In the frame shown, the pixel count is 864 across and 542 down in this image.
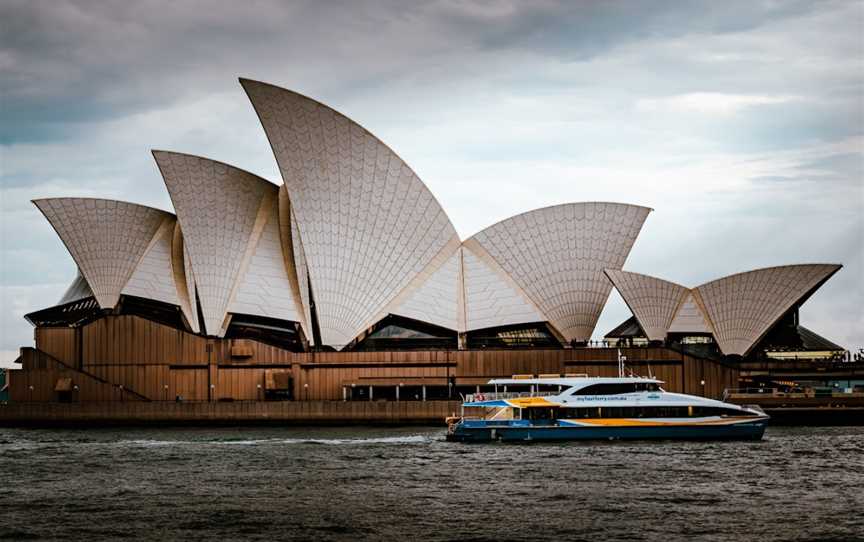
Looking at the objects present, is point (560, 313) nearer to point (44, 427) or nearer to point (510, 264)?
point (510, 264)

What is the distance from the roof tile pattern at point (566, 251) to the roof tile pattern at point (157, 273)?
17432mm

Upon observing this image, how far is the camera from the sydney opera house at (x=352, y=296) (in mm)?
63750

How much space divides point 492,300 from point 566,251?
4939mm

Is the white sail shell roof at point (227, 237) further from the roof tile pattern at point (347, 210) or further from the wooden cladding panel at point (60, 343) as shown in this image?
the wooden cladding panel at point (60, 343)

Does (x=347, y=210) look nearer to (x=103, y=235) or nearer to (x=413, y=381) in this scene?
(x=413, y=381)

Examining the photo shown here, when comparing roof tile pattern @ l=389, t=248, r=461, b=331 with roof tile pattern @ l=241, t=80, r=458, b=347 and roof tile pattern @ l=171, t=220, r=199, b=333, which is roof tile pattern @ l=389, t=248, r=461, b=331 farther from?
roof tile pattern @ l=171, t=220, r=199, b=333

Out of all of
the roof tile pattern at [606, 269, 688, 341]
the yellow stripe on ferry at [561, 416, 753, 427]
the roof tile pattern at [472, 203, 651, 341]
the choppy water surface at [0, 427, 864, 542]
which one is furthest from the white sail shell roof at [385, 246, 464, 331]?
the yellow stripe on ferry at [561, 416, 753, 427]

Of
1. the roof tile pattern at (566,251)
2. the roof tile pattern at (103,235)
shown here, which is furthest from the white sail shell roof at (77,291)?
the roof tile pattern at (566,251)

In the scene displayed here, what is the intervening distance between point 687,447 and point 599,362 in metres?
18.8

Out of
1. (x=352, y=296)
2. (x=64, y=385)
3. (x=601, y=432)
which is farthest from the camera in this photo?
(x=352, y=296)

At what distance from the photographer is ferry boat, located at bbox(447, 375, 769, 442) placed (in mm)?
47344

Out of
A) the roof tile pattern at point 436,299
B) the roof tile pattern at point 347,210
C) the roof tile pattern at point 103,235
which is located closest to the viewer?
the roof tile pattern at point 347,210

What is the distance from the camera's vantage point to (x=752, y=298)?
64.2 metres

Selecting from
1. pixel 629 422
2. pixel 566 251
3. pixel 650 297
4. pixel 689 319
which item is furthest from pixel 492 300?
pixel 629 422
